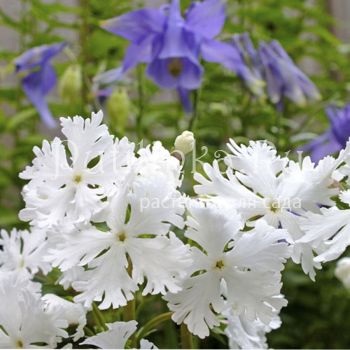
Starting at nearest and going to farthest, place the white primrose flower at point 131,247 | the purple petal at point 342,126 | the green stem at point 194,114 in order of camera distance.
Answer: the white primrose flower at point 131,247 < the green stem at point 194,114 < the purple petal at point 342,126

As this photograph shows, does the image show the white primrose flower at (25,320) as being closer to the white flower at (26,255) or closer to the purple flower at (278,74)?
the white flower at (26,255)

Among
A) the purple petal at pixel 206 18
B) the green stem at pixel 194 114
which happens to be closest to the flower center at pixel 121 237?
the green stem at pixel 194 114

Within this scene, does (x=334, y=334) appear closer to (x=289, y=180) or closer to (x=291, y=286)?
(x=291, y=286)

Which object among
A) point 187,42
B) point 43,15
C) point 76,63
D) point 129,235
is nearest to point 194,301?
point 129,235

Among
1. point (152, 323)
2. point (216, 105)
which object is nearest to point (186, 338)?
point (152, 323)

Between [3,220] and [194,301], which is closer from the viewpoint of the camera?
[194,301]

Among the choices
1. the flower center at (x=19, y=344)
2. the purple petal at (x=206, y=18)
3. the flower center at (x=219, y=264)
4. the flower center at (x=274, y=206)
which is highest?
the flower center at (x=274, y=206)

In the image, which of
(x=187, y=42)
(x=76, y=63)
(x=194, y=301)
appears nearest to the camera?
(x=194, y=301)

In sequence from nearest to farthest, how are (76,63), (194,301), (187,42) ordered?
(194,301) → (187,42) → (76,63)
